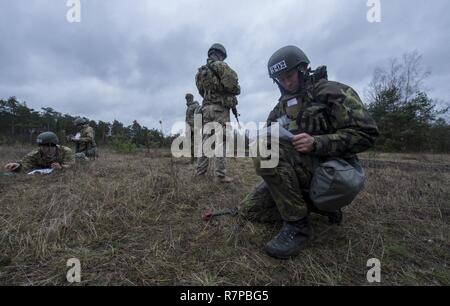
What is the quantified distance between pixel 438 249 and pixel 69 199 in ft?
10.7

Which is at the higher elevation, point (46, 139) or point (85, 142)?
point (85, 142)

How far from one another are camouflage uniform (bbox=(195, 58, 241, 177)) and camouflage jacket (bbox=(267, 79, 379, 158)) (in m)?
2.05

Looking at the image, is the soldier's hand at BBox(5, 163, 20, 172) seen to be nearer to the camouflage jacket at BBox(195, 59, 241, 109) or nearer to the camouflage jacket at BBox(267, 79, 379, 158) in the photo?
the camouflage jacket at BBox(195, 59, 241, 109)

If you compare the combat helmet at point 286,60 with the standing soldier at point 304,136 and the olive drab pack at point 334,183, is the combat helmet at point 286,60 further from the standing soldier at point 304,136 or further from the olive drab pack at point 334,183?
the olive drab pack at point 334,183

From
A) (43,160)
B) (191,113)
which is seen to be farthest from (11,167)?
(191,113)

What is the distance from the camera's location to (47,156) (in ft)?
16.2

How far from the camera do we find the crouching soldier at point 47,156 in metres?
4.79

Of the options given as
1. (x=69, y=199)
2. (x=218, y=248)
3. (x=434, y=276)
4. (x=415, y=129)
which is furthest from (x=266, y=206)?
(x=415, y=129)

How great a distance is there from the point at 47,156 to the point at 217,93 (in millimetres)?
3831

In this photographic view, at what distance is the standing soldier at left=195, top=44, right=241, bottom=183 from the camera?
3.83 meters

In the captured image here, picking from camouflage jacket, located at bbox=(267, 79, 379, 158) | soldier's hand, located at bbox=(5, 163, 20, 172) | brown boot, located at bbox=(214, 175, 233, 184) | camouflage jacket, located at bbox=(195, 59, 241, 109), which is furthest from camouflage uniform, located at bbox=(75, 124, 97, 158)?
camouflage jacket, located at bbox=(267, 79, 379, 158)

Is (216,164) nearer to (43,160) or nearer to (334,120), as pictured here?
(334,120)

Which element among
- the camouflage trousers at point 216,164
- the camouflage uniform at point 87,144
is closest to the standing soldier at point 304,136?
the camouflage trousers at point 216,164
